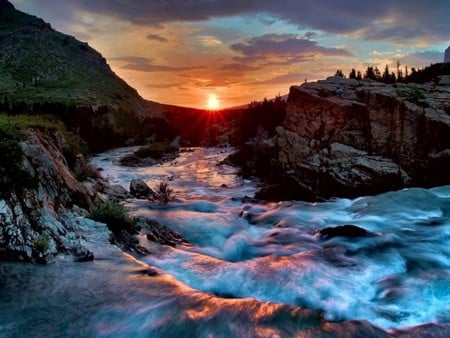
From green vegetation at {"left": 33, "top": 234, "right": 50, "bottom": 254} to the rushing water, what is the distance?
1.68 feet

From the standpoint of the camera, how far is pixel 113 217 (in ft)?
36.2

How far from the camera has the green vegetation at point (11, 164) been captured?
→ 9125mm

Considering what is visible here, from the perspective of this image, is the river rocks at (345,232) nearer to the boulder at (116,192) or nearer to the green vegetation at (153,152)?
the boulder at (116,192)

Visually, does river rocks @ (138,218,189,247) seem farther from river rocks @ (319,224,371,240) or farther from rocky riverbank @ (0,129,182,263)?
river rocks @ (319,224,371,240)

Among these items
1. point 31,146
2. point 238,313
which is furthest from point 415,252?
point 31,146

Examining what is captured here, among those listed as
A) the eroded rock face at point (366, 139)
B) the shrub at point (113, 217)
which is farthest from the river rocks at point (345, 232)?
the eroded rock face at point (366, 139)

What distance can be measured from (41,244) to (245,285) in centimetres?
460

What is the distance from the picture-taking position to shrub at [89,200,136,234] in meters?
10.9

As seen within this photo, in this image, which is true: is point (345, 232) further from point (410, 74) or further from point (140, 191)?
point (410, 74)

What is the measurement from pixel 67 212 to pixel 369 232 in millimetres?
10027

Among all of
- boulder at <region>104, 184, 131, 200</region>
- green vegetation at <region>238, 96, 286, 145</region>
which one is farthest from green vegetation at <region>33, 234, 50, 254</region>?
green vegetation at <region>238, 96, 286, 145</region>

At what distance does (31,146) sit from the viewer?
35.7ft

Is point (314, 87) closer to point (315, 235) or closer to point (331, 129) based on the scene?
point (331, 129)

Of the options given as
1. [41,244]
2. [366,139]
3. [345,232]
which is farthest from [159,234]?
[366,139]
